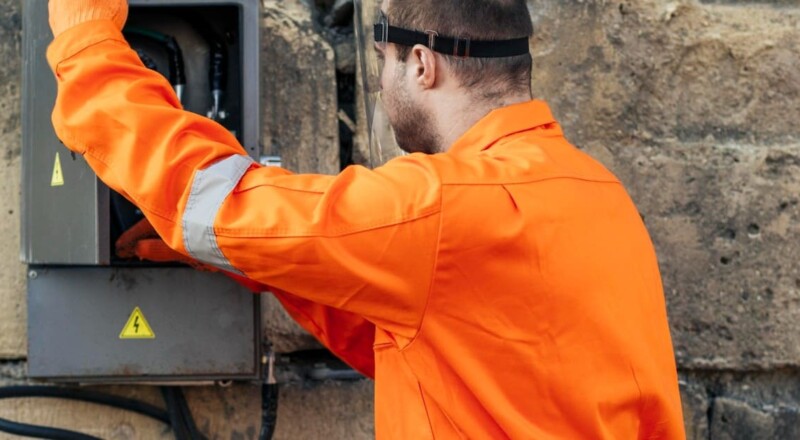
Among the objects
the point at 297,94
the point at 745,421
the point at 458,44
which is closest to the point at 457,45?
the point at 458,44

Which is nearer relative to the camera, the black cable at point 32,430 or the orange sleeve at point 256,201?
the orange sleeve at point 256,201

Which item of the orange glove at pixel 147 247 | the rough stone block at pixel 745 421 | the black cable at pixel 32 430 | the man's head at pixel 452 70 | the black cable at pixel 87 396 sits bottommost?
the rough stone block at pixel 745 421

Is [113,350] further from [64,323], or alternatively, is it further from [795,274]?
[795,274]

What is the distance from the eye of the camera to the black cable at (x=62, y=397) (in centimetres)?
248

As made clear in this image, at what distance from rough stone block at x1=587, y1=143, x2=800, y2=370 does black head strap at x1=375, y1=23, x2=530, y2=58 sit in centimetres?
86

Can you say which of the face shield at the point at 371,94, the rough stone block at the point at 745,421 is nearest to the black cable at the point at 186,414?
the face shield at the point at 371,94

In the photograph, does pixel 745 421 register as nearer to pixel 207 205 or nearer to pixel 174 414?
pixel 174 414

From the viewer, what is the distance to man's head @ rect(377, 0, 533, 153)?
190 centimetres

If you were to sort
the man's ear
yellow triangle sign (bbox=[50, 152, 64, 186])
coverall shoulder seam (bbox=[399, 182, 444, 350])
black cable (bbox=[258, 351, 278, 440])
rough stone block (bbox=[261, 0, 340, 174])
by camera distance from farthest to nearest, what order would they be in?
rough stone block (bbox=[261, 0, 340, 174]) → black cable (bbox=[258, 351, 278, 440]) → yellow triangle sign (bbox=[50, 152, 64, 186]) → the man's ear → coverall shoulder seam (bbox=[399, 182, 444, 350])

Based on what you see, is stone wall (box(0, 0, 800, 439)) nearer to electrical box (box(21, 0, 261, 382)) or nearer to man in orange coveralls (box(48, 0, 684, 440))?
electrical box (box(21, 0, 261, 382))

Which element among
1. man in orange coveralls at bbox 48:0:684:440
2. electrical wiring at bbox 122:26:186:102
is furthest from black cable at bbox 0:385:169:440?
man in orange coveralls at bbox 48:0:684:440

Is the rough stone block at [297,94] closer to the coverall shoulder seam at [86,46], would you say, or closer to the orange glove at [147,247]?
the orange glove at [147,247]

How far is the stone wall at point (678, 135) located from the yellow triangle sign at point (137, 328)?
375 millimetres

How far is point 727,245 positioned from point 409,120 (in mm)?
1077
